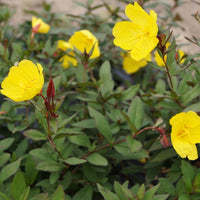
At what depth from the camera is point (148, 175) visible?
122 centimetres

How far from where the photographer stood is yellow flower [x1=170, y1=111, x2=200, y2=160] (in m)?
0.90

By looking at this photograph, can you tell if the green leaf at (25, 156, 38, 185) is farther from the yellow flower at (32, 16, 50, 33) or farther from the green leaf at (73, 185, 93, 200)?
the yellow flower at (32, 16, 50, 33)

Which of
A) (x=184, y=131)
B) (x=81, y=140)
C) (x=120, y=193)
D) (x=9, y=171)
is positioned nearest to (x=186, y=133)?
(x=184, y=131)

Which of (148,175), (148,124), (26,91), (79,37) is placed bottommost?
(148,175)

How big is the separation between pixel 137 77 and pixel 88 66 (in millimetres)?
897

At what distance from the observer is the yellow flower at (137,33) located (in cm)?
89

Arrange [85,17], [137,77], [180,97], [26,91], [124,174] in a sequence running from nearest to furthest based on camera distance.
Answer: [26,91] < [180,97] < [124,174] < [85,17] < [137,77]

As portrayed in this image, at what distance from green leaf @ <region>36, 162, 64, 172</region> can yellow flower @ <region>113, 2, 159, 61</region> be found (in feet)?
1.53

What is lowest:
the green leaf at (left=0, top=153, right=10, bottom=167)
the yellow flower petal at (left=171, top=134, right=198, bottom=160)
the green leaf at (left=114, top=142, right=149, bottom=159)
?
the green leaf at (left=0, top=153, right=10, bottom=167)

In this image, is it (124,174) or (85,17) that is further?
(85,17)

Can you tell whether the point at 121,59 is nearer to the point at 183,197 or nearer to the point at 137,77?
the point at 137,77

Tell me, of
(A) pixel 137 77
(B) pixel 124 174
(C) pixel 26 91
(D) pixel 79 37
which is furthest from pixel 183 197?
(A) pixel 137 77

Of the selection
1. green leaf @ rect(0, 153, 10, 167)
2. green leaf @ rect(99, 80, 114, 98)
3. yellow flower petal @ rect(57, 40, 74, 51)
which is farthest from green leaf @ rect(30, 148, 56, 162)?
yellow flower petal @ rect(57, 40, 74, 51)

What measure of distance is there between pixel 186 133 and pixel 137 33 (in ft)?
1.26
